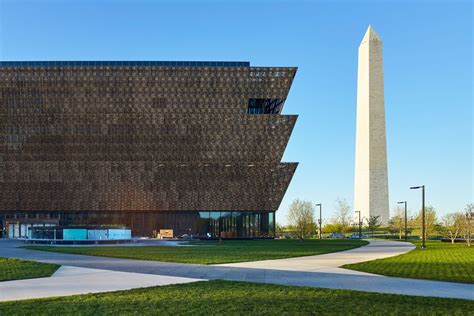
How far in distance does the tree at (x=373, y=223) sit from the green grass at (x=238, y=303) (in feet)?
317

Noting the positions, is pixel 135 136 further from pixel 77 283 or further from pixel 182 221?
pixel 77 283

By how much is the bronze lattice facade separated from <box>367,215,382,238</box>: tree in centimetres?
3309

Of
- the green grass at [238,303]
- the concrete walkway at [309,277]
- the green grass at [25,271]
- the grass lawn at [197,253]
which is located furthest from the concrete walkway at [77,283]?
the grass lawn at [197,253]

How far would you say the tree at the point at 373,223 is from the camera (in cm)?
11219

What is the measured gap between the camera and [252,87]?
8594 centimetres

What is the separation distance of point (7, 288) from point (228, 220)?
2832 inches

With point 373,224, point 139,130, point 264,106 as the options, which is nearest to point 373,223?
point 373,224

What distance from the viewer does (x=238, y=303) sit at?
15289 millimetres

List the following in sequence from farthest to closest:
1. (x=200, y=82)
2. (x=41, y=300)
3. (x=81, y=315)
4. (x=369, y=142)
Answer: (x=369, y=142) < (x=200, y=82) < (x=41, y=300) < (x=81, y=315)

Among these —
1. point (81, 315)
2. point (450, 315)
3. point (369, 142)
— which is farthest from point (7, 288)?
point (369, 142)

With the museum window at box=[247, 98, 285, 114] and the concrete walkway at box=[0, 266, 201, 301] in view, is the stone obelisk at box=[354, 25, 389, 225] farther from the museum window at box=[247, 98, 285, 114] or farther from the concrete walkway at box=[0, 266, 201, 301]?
the concrete walkway at box=[0, 266, 201, 301]

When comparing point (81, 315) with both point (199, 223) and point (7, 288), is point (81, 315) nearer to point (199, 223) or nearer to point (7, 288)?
point (7, 288)

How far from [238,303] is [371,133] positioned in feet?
343

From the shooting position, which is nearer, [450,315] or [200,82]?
[450,315]
